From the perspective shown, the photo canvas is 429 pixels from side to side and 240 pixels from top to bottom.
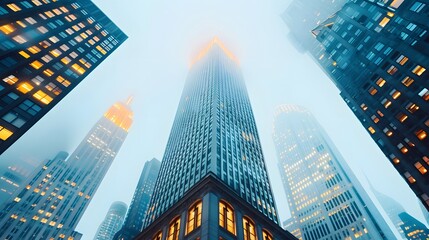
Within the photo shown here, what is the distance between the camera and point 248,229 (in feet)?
120

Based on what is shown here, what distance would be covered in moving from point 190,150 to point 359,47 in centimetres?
5187

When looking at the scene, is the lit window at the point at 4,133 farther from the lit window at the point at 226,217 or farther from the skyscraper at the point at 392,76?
the skyscraper at the point at 392,76

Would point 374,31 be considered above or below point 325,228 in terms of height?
above

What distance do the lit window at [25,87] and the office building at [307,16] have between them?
120965 mm

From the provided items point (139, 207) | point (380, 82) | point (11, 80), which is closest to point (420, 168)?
point (380, 82)

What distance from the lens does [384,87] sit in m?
51.3

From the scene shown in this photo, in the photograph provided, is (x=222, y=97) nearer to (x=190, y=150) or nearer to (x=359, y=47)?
(x=190, y=150)

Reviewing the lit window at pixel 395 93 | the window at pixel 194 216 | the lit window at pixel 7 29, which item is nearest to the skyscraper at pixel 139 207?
the window at pixel 194 216

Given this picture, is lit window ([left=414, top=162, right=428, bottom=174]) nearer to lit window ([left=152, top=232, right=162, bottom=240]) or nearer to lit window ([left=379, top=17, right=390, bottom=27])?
lit window ([left=379, top=17, right=390, bottom=27])

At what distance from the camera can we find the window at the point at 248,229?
35.0 m

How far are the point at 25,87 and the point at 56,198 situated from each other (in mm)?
96217

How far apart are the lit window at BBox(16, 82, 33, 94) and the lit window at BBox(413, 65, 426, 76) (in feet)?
230

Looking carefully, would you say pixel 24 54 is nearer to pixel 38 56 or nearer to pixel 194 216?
pixel 38 56

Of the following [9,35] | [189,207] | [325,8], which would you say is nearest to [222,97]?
[189,207]
